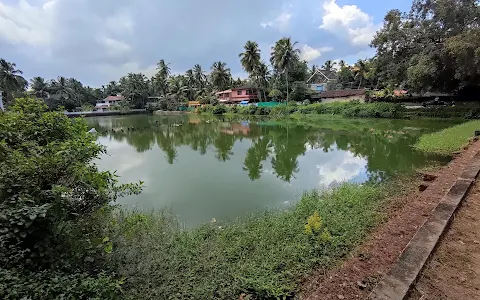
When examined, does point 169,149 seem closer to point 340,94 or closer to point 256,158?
point 256,158

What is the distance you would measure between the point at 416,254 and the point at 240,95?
47.7 meters

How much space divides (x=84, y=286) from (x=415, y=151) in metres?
12.0

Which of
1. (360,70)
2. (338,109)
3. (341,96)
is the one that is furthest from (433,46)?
(360,70)

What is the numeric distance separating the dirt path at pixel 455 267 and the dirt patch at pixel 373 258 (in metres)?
0.41

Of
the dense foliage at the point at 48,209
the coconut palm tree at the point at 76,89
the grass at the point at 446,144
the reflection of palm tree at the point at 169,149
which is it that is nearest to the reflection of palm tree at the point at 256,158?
the reflection of palm tree at the point at 169,149

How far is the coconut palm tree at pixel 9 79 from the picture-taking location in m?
41.3

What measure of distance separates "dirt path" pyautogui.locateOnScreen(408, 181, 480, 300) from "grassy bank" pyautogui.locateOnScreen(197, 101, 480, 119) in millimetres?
21238

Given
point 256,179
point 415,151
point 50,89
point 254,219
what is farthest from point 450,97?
point 50,89

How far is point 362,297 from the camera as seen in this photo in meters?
2.66

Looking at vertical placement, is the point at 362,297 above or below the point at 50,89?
below

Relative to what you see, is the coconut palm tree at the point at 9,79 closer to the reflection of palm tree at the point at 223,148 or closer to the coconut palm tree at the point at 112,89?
the coconut palm tree at the point at 112,89

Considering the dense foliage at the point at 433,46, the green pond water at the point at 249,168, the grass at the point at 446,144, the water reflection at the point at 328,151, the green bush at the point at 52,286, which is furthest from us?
the dense foliage at the point at 433,46

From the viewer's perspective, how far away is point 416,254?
2.98 meters

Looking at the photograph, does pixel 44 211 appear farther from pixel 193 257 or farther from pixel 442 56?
pixel 442 56
